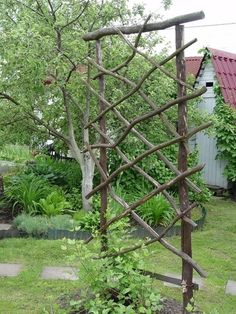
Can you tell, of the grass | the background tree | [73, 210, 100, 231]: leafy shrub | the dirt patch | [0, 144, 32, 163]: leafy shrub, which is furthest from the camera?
[0, 144, 32, 163]: leafy shrub

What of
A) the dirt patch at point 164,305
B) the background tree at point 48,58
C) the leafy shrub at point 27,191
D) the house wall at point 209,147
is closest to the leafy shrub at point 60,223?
the leafy shrub at point 27,191

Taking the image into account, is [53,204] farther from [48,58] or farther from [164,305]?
[164,305]

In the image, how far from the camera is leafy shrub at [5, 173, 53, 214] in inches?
275

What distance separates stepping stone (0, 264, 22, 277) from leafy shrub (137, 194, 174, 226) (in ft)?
7.62

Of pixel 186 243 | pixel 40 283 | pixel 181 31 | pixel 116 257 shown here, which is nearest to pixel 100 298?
pixel 116 257

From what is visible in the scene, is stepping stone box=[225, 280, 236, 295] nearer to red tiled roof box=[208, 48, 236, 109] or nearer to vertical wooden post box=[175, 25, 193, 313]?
vertical wooden post box=[175, 25, 193, 313]

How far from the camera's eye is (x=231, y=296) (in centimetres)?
450

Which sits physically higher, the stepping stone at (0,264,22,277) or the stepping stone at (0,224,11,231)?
the stepping stone at (0,224,11,231)

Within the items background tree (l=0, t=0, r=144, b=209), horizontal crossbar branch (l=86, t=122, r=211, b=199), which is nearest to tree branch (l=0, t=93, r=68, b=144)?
background tree (l=0, t=0, r=144, b=209)

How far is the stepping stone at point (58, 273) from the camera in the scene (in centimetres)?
481

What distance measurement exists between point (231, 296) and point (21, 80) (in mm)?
3903

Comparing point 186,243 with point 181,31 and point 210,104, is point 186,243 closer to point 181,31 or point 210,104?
point 181,31

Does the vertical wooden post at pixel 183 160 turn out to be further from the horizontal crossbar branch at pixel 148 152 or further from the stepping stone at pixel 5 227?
the stepping stone at pixel 5 227

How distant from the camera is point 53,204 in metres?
6.88
